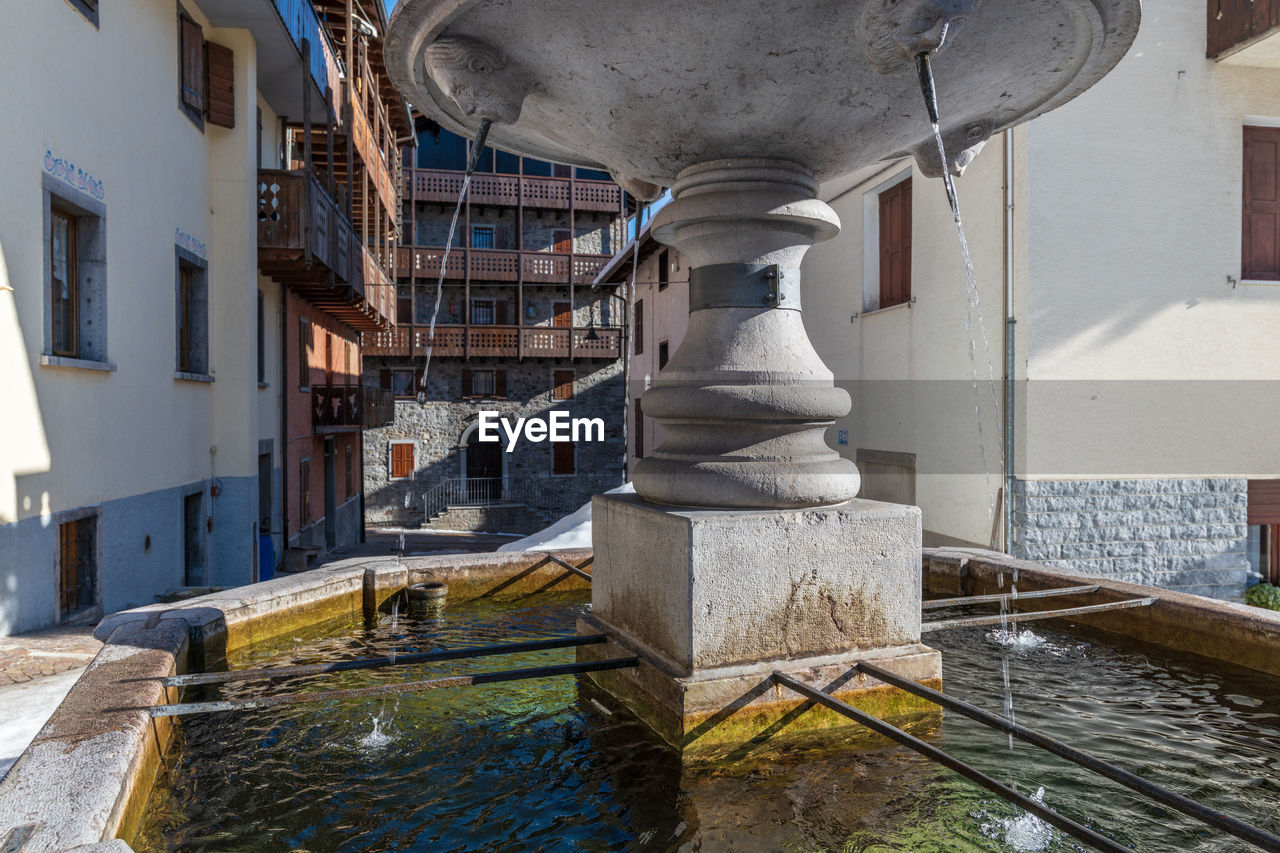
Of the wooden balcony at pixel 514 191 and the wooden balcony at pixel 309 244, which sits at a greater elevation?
the wooden balcony at pixel 514 191

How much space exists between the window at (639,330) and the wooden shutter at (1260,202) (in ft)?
58.6

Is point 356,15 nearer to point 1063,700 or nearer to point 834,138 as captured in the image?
point 834,138

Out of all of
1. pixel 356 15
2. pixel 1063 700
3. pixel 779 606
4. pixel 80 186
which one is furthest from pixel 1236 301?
pixel 356 15

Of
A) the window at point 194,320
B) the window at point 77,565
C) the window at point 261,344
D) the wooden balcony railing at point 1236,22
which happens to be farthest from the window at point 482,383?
the wooden balcony railing at point 1236,22

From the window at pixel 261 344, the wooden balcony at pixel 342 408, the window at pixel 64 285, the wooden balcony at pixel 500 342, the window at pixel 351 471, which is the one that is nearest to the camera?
the window at pixel 64 285

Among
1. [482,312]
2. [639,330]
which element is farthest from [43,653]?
[482,312]

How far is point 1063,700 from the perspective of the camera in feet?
11.6

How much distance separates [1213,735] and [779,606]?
63.5 inches

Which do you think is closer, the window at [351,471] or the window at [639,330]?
the window at [351,471]

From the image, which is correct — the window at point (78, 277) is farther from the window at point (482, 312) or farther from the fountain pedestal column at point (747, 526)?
the window at point (482, 312)

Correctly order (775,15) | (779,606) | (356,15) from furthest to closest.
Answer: (356,15)
(779,606)
(775,15)

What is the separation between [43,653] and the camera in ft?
16.3

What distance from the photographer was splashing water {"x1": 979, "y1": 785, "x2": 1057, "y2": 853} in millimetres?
2352

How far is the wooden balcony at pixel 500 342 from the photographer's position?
2908 centimetres
